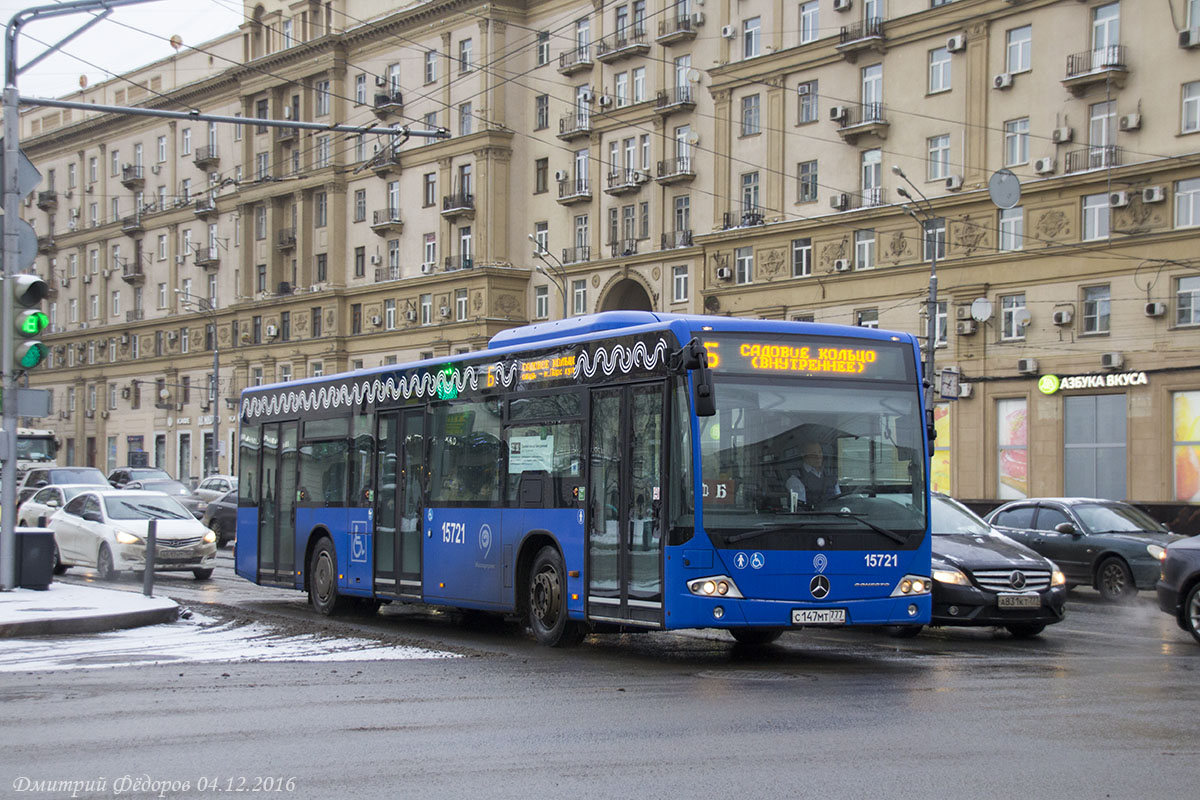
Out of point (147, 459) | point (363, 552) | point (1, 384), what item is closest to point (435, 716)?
point (363, 552)

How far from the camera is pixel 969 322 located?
44.5 meters

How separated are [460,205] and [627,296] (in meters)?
9.34

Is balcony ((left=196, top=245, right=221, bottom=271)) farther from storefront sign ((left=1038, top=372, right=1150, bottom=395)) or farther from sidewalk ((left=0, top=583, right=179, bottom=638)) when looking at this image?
sidewalk ((left=0, top=583, right=179, bottom=638))

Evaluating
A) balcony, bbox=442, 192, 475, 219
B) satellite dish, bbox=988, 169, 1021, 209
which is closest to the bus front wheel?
satellite dish, bbox=988, 169, 1021, 209

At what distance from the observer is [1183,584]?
48.7ft

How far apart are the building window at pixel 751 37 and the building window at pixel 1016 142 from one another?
11361 mm

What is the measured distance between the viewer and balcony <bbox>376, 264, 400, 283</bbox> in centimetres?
6819

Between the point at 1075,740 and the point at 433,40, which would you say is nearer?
the point at 1075,740

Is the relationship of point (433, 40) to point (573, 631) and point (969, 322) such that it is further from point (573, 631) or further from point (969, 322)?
point (573, 631)

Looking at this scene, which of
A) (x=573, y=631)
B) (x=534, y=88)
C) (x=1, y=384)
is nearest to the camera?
(x=573, y=631)

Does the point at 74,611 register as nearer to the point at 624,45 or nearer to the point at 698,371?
the point at 698,371

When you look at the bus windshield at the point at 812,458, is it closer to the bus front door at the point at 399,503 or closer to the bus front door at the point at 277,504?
the bus front door at the point at 399,503

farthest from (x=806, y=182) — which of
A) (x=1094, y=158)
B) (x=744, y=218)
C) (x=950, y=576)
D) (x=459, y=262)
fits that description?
(x=950, y=576)

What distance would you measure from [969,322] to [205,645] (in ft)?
112
